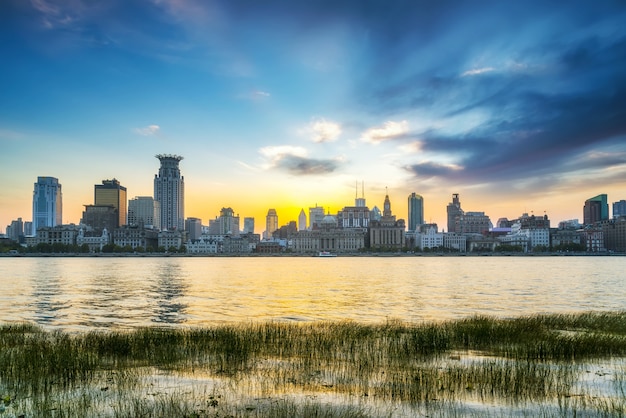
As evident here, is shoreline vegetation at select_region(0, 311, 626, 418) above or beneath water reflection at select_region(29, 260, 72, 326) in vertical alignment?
above

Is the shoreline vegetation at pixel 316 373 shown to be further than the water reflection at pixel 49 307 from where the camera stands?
No

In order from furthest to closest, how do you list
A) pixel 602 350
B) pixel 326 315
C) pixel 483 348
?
pixel 326 315, pixel 483 348, pixel 602 350

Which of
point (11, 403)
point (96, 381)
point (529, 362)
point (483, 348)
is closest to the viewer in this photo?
point (11, 403)

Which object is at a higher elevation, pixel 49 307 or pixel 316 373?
pixel 316 373

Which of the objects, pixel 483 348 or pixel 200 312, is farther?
pixel 200 312

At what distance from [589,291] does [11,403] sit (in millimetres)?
65125

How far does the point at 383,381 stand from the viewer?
16.7m

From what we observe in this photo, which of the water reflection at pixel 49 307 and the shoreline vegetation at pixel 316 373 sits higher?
the shoreline vegetation at pixel 316 373

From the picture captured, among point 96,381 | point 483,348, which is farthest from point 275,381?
point 483,348

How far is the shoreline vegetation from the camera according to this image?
1362cm

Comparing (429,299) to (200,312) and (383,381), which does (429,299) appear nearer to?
(200,312)

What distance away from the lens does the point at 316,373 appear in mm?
18031

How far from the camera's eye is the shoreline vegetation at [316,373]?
1362 cm

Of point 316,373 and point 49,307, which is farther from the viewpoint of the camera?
point 49,307
